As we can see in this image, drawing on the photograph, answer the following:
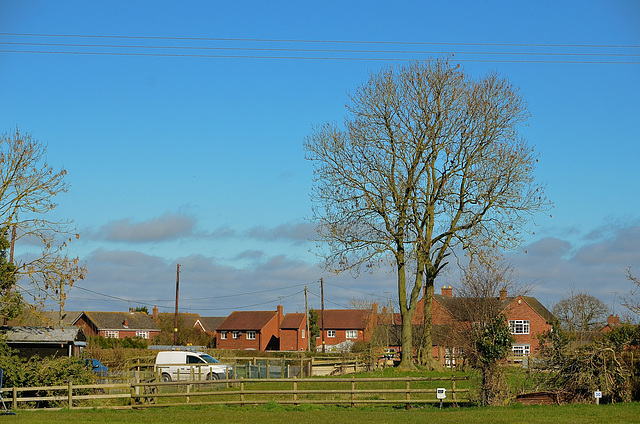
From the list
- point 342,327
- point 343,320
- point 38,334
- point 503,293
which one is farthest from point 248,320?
point 38,334

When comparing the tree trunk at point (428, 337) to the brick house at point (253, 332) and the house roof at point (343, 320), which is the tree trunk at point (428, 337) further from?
the brick house at point (253, 332)

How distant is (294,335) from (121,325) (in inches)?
950

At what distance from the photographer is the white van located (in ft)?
104

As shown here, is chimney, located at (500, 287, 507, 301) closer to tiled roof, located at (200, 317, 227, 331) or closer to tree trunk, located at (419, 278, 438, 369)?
tree trunk, located at (419, 278, 438, 369)

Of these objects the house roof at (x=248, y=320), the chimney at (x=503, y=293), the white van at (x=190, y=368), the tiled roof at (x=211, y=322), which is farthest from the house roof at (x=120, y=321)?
the chimney at (x=503, y=293)

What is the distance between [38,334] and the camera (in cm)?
2920

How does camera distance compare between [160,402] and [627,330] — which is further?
[160,402]

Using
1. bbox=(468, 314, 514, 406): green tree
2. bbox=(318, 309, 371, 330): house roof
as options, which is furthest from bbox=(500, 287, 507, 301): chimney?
bbox=(318, 309, 371, 330): house roof

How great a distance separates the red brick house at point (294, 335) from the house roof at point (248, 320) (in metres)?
2.56

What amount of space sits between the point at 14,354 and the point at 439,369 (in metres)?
20.7

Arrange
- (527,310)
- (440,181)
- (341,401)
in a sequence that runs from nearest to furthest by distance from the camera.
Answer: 1. (341,401)
2. (440,181)
3. (527,310)

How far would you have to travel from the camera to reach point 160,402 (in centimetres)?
2542

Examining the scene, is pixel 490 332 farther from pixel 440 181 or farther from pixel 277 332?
pixel 277 332

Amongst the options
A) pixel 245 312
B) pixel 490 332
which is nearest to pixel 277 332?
pixel 245 312
